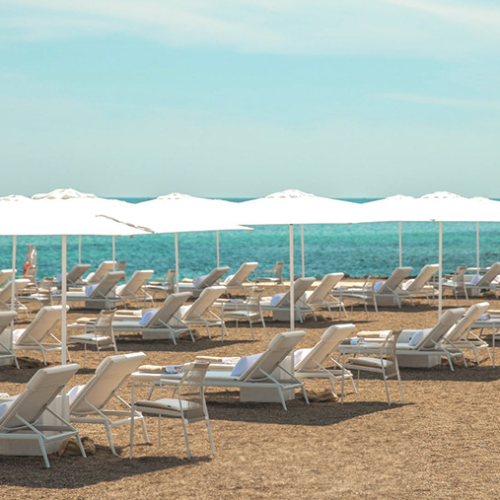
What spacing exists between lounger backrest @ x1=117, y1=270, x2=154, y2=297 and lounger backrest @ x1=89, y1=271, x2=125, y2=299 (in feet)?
0.60

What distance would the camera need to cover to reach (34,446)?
7.72 metres

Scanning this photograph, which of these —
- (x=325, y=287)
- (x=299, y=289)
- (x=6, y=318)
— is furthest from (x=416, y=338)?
(x=325, y=287)

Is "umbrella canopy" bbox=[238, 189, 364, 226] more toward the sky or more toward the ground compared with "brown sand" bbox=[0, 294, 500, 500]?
more toward the sky

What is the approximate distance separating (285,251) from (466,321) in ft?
221

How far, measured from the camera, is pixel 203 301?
49.4ft

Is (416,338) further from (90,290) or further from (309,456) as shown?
(90,290)

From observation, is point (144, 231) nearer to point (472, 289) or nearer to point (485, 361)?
point (485, 361)

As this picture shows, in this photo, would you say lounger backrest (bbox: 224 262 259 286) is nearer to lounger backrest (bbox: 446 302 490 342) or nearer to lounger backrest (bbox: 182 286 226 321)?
lounger backrest (bbox: 182 286 226 321)

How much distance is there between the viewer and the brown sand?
6867 mm

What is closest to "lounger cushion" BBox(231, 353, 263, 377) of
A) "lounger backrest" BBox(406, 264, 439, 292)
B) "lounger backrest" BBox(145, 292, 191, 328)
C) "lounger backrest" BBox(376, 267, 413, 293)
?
"lounger backrest" BBox(145, 292, 191, 328)

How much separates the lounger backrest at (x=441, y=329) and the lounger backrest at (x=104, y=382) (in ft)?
15.0

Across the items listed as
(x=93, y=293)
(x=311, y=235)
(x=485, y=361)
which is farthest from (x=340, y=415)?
(x=311, y=235)

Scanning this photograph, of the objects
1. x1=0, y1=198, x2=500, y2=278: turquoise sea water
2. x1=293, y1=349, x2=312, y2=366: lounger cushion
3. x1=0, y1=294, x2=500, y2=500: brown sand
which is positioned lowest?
x1=0, y1=198, x2=500, y2=278: turquoise sea water

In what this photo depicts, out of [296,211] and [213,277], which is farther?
[213,277]
